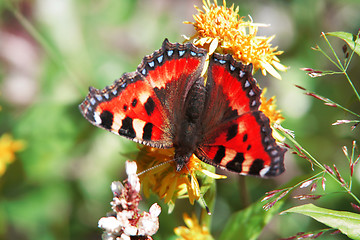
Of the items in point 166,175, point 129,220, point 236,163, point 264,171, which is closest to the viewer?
point 129,220

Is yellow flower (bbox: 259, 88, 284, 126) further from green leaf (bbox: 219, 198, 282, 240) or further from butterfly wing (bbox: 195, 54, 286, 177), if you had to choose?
green leaf (bbox: 219, 198, 282, 240)

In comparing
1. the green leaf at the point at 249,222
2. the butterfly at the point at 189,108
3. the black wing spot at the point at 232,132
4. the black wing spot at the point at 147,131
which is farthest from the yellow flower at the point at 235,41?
the green leaf at the point at 249,222

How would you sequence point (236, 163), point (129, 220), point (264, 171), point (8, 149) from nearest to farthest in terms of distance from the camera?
point (129, 220)
point (264, 171)
point (236, 163)
point (8, 149)

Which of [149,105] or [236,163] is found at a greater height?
[149,105]

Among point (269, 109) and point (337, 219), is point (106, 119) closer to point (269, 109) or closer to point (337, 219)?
point (269, 109)

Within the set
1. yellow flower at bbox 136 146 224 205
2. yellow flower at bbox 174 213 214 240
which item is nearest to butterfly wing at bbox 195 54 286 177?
yellow flower at bbox 136 146 224 205

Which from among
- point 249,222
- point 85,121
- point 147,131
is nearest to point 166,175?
point 147,131
